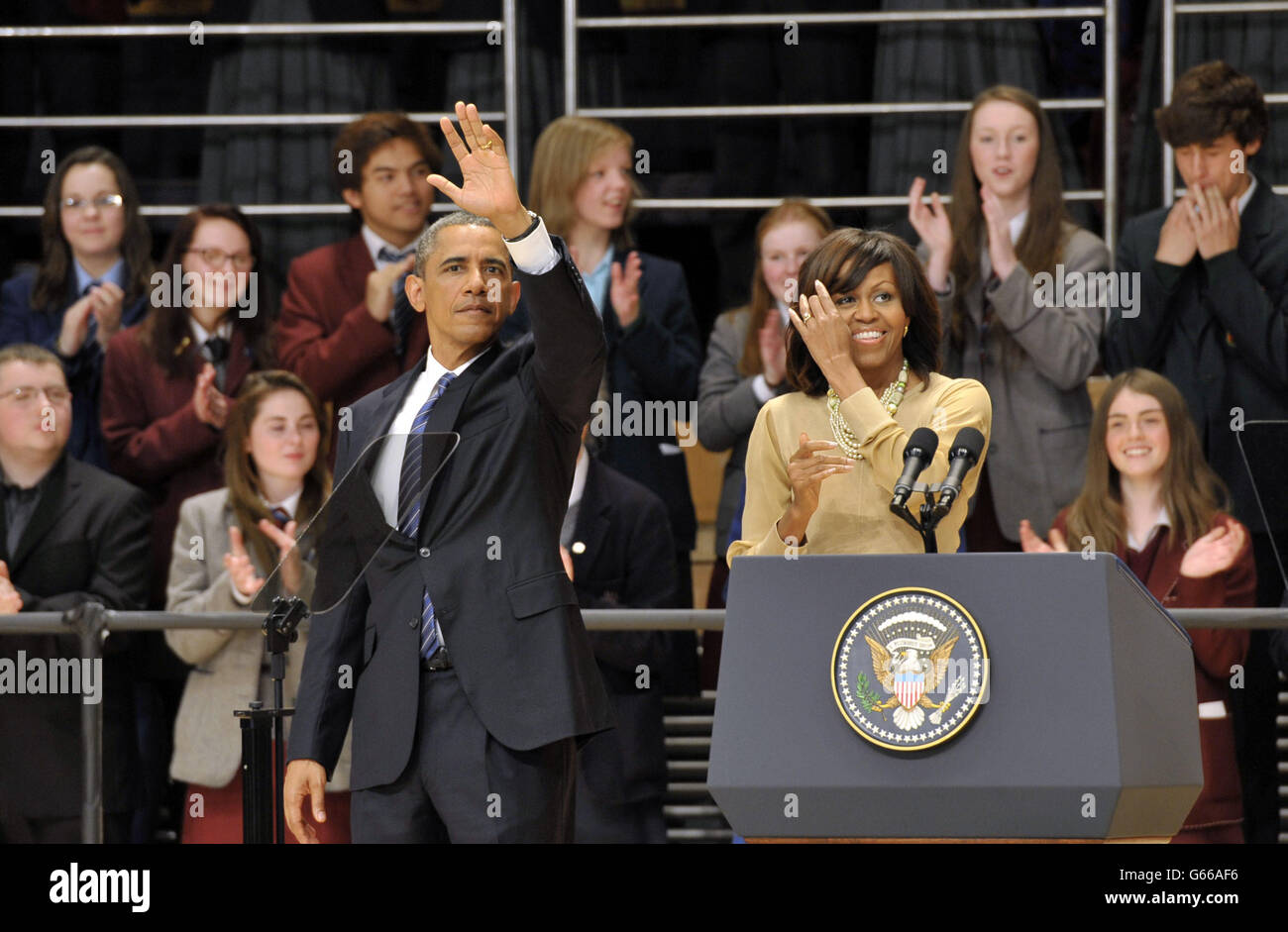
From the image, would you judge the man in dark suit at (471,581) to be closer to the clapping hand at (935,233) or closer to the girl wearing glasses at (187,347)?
the clapping hand at (935,233)

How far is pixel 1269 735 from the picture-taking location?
441 centimetres

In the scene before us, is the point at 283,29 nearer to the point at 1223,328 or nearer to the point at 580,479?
the point at 580,479

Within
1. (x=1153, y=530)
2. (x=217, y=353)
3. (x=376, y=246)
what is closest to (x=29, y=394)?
(x=217, y=353)

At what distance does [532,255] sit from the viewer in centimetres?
301

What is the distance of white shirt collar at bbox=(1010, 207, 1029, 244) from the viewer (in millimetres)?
5039

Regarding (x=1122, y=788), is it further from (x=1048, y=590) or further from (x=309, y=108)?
(x=309, y=108)

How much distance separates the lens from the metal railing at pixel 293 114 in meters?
6.00

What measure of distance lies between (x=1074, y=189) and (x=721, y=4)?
55.2 inches

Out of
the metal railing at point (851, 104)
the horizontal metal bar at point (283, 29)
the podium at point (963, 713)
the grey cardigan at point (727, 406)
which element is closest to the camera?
the podium at point (963, 713)

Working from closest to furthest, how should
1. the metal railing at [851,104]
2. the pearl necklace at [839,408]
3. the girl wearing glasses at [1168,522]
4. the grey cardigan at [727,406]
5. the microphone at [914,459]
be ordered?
the microphone at [914,459]
the pearl necklace at [839,408]
the girl wearing glasses at [1168,522]
the grey cardigan at [727,406]
the metal railing at [851,104]

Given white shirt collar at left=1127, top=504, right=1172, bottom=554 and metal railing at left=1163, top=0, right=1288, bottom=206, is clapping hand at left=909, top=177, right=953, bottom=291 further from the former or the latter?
metal railing at left=1163, top=0, right=1288, bottom=206

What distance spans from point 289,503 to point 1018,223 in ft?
6.98

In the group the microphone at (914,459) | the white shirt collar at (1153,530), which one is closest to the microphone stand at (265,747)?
the microphone at (914,459)
